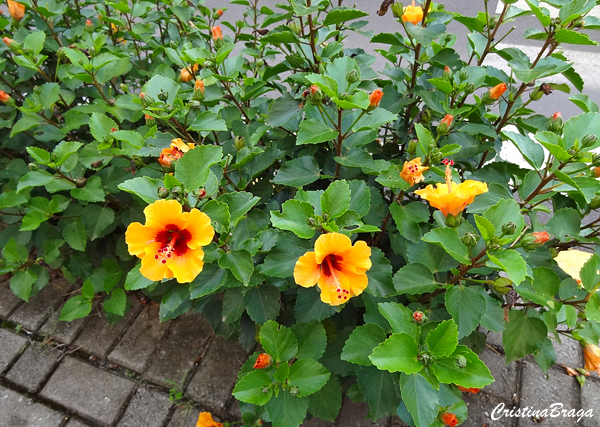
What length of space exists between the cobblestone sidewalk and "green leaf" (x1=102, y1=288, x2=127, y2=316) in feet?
1.04

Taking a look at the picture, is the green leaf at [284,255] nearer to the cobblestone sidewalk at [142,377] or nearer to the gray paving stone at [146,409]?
the cobblestone sidewalk at [142,377]

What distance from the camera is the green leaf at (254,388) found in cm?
133

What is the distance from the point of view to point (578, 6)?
4.50 feet

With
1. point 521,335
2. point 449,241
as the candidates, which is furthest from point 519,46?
point 449,241

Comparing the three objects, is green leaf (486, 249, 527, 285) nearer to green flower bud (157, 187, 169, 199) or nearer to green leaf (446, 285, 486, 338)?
green leaf (446, 285, 486, 338)

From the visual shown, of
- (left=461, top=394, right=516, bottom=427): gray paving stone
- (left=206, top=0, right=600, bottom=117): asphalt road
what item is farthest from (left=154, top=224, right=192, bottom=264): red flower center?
(left=206, top=0, right=600, bottom=117): asphalt road

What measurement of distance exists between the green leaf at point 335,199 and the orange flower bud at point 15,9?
6.49ft

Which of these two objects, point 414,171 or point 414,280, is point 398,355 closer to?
point 414,280

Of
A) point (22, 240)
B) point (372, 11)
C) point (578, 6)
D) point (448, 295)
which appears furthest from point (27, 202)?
point (372, 11)

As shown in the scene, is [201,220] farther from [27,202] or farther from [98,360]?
[98,360]

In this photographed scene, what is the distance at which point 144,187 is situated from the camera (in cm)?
116

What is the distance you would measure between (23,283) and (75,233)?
0.40 meters

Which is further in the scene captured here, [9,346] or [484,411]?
[9,346]

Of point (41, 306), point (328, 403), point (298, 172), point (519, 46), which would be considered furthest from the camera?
point (519, 46)
